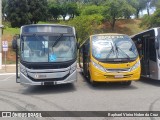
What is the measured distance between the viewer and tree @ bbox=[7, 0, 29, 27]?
137 feet

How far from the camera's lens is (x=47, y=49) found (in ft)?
38.8

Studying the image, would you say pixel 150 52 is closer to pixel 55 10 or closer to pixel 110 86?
pixel 110 86

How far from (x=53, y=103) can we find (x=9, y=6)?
3664cm

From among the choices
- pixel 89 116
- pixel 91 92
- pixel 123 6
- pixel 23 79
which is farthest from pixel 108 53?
pixel 123 6

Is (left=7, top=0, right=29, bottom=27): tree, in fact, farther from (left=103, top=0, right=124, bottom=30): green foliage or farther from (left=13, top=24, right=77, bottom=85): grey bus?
(left=13, top=24, right=77, bottom=85): grey bus

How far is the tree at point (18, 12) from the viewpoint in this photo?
137 feet

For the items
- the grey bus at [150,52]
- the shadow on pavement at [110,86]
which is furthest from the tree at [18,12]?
the shadow on pavement at [110,86]

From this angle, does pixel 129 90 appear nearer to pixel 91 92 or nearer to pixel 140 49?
pixel 91 92

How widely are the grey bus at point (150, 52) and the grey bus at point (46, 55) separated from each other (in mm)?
3925

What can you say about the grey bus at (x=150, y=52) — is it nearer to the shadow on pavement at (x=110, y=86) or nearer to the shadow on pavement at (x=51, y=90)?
the shadow on pavement at (x=110, y=86)

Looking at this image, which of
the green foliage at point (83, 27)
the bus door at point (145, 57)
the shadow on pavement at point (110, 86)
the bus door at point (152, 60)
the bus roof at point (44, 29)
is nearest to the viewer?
the bus roof at point (44, 29)

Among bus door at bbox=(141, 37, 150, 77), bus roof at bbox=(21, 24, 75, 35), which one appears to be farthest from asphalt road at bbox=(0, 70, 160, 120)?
bus roof at bbox=(21, 24, 75, 35)

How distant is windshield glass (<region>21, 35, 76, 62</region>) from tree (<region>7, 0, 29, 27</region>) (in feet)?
100

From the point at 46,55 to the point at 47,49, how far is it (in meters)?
0.28
